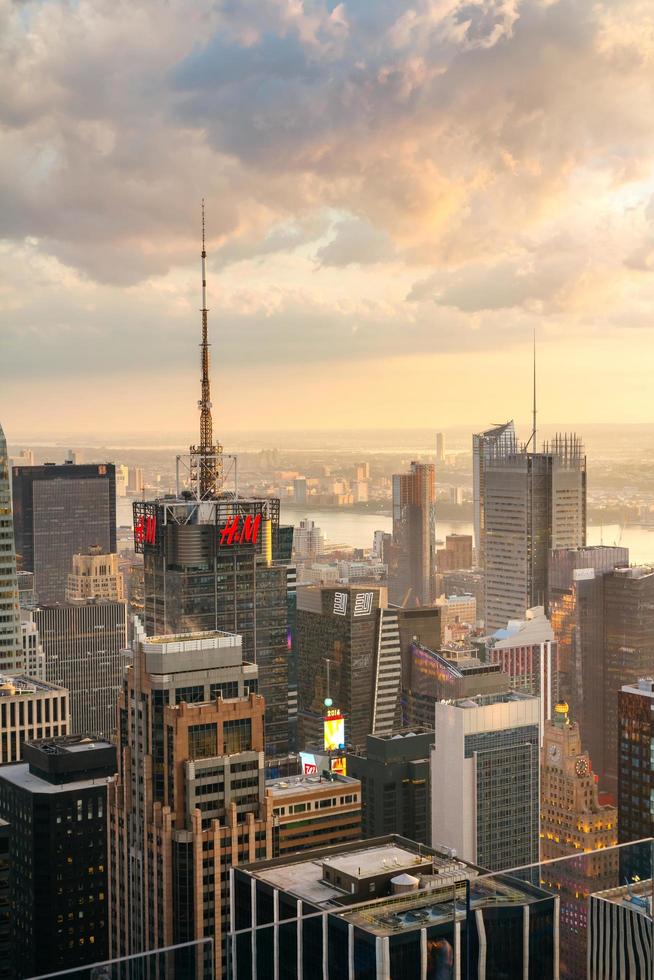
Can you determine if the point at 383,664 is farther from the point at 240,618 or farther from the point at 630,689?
the point at 630,689

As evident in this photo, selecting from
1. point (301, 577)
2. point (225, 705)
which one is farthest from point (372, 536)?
point (225, 705)

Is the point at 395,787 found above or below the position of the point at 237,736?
below

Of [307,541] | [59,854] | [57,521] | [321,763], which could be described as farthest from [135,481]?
[59,854]

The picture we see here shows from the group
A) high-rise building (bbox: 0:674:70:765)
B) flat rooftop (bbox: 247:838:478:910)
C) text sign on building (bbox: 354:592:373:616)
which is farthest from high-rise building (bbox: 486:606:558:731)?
flat rooftop (bbox: 247:838:478:910)

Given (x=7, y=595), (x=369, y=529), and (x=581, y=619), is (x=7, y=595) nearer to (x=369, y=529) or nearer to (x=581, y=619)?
(x=369, y=529)

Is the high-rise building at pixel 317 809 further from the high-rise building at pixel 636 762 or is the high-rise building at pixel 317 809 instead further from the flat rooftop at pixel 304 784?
the high-rise building at pixel 636 762

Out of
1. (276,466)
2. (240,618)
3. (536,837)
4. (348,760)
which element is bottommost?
(536,837)
